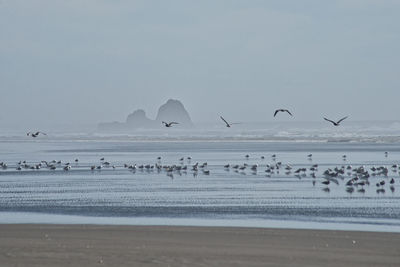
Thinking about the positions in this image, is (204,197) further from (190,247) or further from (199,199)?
(190,247)

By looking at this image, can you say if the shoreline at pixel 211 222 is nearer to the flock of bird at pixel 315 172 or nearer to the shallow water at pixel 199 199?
the shallow water at pixel 199 199

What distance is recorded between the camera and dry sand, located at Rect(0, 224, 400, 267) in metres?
13.7

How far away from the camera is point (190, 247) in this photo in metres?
15.2

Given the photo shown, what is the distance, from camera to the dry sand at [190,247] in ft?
45.0

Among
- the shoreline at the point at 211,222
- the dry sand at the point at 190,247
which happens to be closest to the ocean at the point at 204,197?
the shoreline at the point at 211,222

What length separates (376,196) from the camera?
25516 mm

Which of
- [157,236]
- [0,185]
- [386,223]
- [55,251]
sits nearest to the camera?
[55,251]

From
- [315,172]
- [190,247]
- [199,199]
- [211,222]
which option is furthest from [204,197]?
[315,172]

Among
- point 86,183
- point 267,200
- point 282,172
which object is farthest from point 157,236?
point 282,172

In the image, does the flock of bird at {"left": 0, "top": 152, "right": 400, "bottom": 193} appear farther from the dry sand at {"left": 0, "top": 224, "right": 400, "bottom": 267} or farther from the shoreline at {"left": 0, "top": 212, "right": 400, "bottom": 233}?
the dry sand at {"left": 0, "top": 224, "right": 400, "bottom": 267}

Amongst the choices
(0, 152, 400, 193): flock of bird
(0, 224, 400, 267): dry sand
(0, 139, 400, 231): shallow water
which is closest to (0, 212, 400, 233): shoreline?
(0, 139, 400, 231): shallow water

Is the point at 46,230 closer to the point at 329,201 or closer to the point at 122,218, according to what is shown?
the point at 122,218

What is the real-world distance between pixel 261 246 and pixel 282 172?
70.5ft

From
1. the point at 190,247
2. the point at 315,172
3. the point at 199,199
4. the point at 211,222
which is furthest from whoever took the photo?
the point at 315,172
